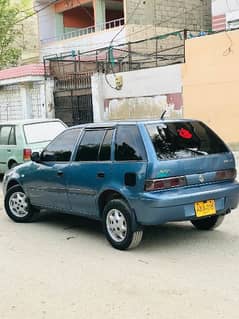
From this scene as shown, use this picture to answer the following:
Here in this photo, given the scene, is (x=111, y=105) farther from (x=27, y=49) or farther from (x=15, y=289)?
(x=27, y=49)

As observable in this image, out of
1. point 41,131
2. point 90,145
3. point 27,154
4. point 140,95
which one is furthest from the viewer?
point 140,95

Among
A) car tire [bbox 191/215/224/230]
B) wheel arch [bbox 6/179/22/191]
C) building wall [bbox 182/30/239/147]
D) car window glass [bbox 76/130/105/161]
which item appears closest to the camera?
car window glass [bbox 76/130/105/161]

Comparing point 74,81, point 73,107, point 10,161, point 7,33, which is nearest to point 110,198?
point 10,161

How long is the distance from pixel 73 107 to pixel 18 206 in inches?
561

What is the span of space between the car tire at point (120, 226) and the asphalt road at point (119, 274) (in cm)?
11

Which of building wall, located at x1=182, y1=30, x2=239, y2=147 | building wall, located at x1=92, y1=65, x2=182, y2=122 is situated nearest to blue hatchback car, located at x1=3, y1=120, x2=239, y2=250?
building wall, located at x1=182, y1=30, x2=239, y2=147

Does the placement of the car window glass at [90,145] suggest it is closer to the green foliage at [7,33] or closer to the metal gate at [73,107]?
the metal gate at [73,107]

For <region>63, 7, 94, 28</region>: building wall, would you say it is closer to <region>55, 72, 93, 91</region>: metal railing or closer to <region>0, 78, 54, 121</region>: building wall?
<region>0, 78, 54, 121</region>: building wall

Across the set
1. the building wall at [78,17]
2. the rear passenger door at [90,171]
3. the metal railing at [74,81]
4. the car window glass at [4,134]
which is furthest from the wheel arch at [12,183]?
the building wall at [78,17]

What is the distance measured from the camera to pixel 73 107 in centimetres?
2214

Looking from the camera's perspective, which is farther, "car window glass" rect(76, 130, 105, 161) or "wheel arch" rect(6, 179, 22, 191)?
"wheel arch" rect(6, 179, 22, 191)

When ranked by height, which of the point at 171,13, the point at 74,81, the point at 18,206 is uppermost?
the point at 171,13

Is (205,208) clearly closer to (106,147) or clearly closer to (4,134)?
(106,147)

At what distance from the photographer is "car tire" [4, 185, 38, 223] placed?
8.10 meters
